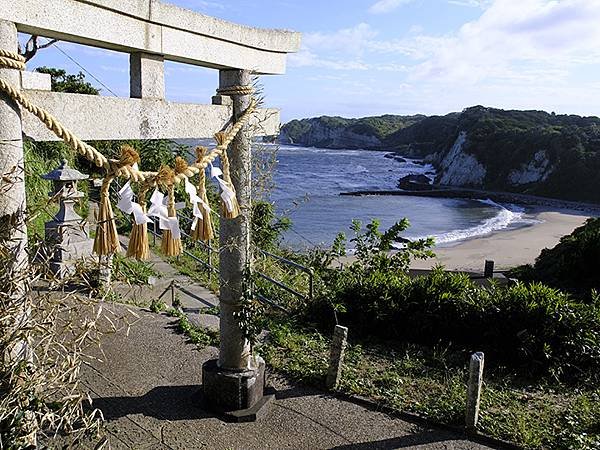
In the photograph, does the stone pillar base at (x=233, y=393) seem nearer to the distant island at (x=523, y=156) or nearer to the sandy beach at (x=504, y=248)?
the sandy beach at (x=504, y=248)

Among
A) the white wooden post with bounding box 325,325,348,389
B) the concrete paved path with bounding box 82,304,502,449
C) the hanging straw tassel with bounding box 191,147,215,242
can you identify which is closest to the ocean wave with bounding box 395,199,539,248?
the white wooden post with bounding box 325,325,348,389

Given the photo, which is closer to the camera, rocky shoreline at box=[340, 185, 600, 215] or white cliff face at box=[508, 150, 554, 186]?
rocky shoreline at box=[340, 185, 600, 215]

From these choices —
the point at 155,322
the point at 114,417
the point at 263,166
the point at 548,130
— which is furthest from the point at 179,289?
the point at 548,130

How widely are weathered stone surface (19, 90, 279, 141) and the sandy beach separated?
58.1ft

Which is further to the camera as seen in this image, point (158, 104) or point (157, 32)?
point (158, 104)

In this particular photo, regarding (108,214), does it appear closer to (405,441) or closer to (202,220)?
(202,220)

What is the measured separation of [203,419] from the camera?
4832 millimetres

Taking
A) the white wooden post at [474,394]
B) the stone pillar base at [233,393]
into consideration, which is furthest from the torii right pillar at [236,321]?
the white wooden post at [474,394]

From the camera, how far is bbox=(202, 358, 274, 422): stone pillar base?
486 centimetres

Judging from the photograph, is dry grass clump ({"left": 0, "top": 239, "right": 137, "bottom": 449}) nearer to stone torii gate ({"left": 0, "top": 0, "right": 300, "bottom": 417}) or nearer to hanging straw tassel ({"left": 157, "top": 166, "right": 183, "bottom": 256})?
stone torii gate ({"left": 0, "top": 0, "right": 300, "bottom": 417})

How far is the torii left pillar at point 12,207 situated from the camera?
2549 millimetres

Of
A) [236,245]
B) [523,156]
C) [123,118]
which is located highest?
[123,118]

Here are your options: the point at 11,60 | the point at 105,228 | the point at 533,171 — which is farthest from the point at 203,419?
the point at 533,171

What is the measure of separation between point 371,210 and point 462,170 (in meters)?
21.9
